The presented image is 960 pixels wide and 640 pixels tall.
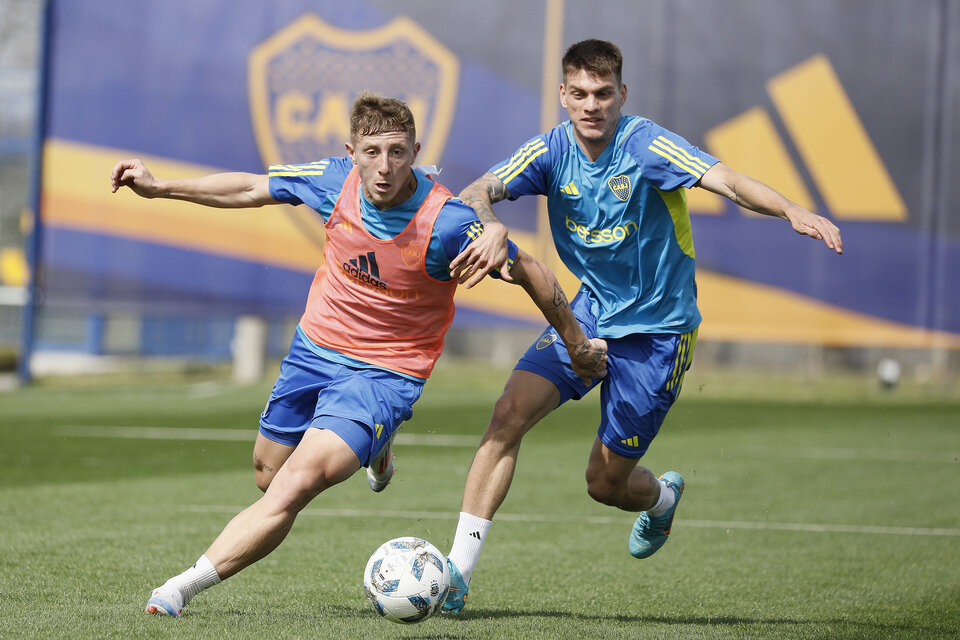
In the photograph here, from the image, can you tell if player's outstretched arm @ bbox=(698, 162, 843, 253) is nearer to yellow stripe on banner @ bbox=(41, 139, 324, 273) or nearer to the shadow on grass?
the shadow on grass

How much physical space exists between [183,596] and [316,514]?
3.49 meters

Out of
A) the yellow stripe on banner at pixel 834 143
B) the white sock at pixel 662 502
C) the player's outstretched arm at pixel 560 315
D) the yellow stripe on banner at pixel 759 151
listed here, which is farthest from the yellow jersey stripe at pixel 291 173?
the yellow stripe on banner at pixel 834 143

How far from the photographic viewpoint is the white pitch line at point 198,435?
12.4m

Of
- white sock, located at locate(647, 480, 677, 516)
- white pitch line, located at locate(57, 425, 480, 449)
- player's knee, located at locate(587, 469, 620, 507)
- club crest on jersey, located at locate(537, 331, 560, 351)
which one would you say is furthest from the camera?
white pitch line, located at locate(57, 425, 480, 449)

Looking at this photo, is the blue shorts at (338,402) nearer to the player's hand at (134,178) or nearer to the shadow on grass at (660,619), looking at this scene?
the shadow on grass at (660,619)

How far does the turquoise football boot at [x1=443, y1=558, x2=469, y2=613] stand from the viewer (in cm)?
514

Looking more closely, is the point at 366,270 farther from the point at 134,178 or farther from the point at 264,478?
the point at 264,478

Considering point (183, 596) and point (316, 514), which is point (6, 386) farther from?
point (183, 596)

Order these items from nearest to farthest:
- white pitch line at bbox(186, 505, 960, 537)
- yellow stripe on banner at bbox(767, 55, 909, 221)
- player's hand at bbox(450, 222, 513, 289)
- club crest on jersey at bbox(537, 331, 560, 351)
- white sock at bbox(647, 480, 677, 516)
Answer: player's hand at bbox(450, 222, 513, 289) → club crest on jersey at bbox(537, 331, 560, 351) → white sock at bbox(647, 480, 677, 516) → white pitch line at bbox(186, 505, 960, 537) → yellow stripe on banner at bbox(767, 55, 909, 221)

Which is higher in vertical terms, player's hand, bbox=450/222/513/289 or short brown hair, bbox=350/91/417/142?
short brown hair, bbox=350/91/417/142

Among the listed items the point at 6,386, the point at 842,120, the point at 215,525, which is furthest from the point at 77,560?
the point at 842,120

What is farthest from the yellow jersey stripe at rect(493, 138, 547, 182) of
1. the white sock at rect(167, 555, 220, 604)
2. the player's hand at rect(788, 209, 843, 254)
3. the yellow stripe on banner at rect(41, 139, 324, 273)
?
the yellow stripe on banner at rect(41, 139, 324, 273)

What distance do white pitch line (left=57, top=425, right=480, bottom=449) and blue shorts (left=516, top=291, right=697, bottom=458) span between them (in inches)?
246

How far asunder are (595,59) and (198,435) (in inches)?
→ 326
